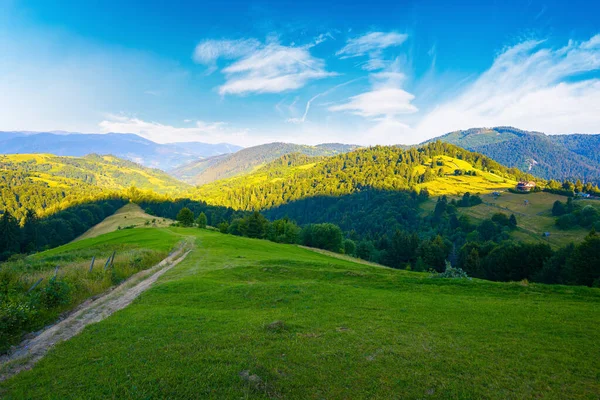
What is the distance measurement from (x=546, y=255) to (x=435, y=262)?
103 ft

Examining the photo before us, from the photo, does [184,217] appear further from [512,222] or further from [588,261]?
[512,222]

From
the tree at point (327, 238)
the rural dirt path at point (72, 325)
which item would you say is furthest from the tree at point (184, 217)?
the rural dirt path at point (72, 325)

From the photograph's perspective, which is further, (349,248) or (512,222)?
(512,222)

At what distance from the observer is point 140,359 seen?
31.6 feet

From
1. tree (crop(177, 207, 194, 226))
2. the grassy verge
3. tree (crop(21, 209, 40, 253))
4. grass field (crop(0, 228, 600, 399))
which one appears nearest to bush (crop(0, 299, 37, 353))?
the grassy verge

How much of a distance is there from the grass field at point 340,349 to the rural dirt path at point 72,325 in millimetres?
857

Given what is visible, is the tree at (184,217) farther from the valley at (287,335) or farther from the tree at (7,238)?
the valley at (287,335)

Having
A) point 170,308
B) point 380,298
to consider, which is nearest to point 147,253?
point 170,308

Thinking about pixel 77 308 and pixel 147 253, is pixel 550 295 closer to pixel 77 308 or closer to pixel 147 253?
pixel 77 308

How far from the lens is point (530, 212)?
12925 centimetres

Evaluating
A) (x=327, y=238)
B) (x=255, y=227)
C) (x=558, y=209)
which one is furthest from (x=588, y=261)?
(x=558, y=209)

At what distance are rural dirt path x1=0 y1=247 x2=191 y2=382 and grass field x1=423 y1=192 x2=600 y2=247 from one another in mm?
109240

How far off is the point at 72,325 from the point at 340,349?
1403 centimetres

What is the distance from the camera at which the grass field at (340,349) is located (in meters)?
7.91
